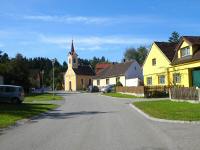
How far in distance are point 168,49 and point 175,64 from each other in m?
7.84

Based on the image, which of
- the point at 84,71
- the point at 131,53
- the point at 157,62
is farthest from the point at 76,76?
the point at 157,62

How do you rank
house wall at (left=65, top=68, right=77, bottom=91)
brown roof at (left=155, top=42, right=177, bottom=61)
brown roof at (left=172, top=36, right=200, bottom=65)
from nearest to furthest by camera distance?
brown roof at (left=172, top=36, right=200, bottom=65) < brown roof at (left=155, top=42, right=177, bottom=61) < house wall at (left=65, top=68, right=77, bottom=91)

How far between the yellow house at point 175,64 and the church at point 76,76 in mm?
50461

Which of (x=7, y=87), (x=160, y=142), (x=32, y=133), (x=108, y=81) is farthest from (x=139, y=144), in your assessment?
(x=108, y=81)

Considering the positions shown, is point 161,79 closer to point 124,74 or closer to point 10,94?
point 10,94

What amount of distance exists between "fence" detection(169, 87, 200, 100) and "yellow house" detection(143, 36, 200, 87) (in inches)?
308

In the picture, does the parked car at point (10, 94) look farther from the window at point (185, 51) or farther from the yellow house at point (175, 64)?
the window at point (185, 51)

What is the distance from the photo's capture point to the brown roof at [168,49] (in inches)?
2049

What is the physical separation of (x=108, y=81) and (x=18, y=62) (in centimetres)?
2686

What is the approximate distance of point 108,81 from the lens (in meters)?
91.1

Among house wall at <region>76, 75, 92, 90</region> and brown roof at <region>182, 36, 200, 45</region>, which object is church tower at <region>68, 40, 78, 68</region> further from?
brown roof at <region>182, 36, 200, 45</region>

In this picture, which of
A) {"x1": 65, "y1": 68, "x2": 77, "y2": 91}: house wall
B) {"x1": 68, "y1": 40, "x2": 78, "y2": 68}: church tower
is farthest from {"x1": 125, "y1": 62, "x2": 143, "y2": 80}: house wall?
{"x1": 68, "y1": 40, "x2": 78, "y2": 68}: church tower

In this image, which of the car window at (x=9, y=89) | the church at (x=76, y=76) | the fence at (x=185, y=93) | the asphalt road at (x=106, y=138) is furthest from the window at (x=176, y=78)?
the church at (x=76, y=76)

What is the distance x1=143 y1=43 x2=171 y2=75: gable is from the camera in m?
52.2
